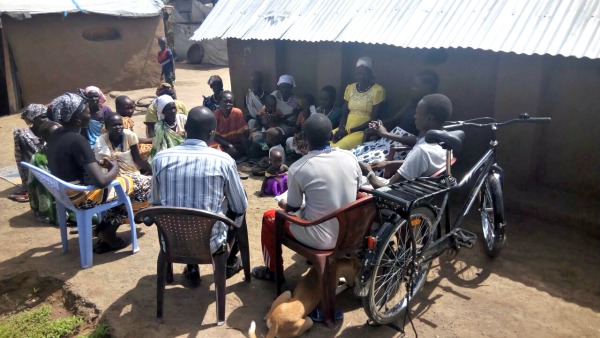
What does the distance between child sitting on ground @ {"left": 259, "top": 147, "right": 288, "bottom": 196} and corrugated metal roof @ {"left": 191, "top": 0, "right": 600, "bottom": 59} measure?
1.61 metres

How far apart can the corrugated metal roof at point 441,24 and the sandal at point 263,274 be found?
2804mm

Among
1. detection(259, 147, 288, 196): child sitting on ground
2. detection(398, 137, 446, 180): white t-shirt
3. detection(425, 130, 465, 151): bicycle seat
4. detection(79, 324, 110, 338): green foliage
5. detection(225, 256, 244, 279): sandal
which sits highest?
detection(425, 130, 465, 151): bicycle seat

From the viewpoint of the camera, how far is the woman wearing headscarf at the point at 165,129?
17.7 feet

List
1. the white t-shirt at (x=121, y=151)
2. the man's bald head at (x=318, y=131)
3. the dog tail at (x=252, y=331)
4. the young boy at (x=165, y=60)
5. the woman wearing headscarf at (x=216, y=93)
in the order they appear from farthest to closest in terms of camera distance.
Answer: the young boy at (x=165, y=60) → the woman wearing headscarf at (x=216, y=93) → the white t-shirt at (x=121, y=151) → the man's bald head at (x=318, y=131) → the dog tail at (x=252, y=331)

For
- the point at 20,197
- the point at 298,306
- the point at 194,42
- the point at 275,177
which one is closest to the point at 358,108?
the point at 275,177

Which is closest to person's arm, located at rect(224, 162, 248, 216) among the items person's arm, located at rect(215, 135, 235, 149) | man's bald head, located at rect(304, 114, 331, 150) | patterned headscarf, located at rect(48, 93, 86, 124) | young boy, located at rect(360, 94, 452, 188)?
man's bald head, located at rect(304, 114, 331, 150)

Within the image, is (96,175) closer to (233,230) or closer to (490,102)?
(233,230)

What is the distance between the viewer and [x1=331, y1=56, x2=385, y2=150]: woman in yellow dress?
6098mm

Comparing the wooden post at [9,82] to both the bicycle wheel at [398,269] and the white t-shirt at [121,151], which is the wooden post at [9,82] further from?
the bicycle wheel at [398,269]

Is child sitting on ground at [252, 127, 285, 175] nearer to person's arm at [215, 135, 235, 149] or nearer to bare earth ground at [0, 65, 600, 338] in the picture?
person's arm at [215, 135, 235, 149]

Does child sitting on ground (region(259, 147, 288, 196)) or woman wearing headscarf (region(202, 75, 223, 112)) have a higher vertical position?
woman wearing headscarf (region(202, 75, 223, 112))

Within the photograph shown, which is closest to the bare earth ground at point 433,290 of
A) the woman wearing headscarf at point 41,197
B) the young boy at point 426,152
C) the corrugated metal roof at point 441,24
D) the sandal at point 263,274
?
the sandal at point 263,274

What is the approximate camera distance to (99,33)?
12750mm

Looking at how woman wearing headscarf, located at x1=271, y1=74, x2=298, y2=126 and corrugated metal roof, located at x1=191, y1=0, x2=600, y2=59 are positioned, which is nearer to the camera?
A: corrugated metal roof, located at x1=191, y1=0, x2=600, y2=59
